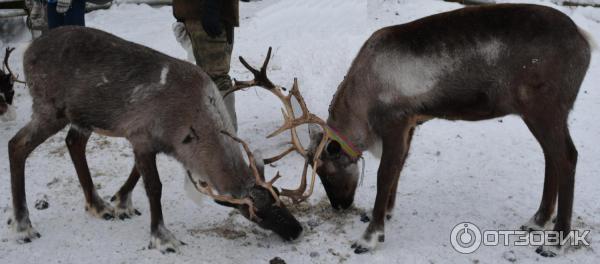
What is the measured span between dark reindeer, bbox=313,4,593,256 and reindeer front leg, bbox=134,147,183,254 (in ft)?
3.91

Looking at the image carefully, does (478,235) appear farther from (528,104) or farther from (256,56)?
(256,56)

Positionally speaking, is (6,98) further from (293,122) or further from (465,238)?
(465,238)

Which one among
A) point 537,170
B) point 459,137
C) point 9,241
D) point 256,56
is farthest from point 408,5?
point 9,241

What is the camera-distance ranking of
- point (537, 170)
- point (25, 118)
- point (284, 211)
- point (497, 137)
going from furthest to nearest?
point (25, 118) → point (497, 137) → point (537, 170) → point (284, 211)

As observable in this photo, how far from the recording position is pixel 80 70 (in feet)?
12.2

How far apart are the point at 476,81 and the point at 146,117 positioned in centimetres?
203

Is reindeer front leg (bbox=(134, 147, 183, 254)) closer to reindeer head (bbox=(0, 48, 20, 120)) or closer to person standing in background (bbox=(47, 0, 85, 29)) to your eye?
person standing in background (bbox=(47, 0, 85, 29))

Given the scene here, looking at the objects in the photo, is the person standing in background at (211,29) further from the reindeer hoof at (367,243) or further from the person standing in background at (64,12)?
the reindeer hoof at (367,243)

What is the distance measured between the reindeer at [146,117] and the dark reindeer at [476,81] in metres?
0.81

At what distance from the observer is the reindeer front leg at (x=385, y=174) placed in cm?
368

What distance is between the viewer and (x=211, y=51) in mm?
4789

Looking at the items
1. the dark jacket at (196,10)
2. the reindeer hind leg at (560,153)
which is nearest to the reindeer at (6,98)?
the dark jacket at (196,10)

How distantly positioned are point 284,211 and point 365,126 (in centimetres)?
79

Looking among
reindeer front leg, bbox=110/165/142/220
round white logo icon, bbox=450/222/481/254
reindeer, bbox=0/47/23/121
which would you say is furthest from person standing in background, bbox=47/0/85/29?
round white logo icon, bbox=450/222/481/254
